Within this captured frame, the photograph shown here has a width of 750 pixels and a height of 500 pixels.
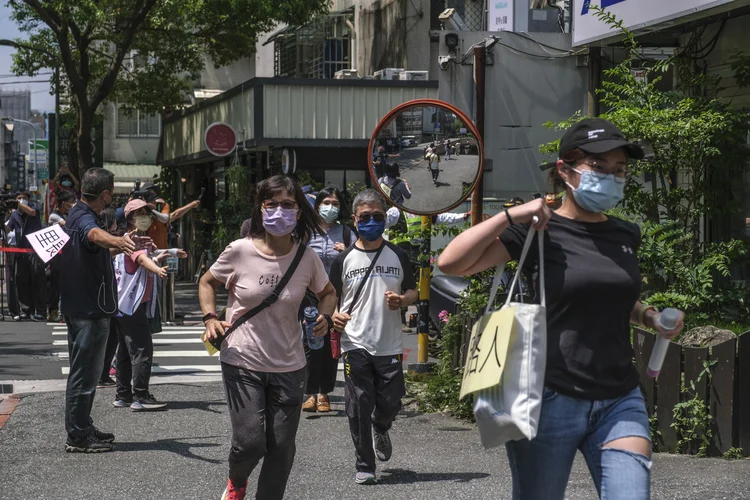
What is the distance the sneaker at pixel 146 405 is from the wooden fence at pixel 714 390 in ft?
13.9

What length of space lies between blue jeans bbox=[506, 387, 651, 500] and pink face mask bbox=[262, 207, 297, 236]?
2078 mm

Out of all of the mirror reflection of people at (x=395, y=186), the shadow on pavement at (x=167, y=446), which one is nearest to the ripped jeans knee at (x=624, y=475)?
the shadow on pavement at (x=167, y=446)

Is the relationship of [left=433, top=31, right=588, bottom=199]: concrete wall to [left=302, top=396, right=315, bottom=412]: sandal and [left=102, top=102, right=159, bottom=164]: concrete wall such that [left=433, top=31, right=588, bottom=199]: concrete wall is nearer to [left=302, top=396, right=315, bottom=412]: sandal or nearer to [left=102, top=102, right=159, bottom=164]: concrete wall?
Answer: [left=302, top=396, right=315, bottom=412]: sandal

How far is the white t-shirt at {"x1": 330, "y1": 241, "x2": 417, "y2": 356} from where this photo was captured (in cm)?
704

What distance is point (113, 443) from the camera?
26.6 ft

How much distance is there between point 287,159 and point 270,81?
155 cm

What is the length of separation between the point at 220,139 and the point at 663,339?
17792mm

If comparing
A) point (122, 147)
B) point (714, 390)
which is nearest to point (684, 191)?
point (714, 390)

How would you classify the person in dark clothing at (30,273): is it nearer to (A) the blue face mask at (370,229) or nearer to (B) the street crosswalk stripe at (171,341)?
(B) the street crosswalk stripe at (171,341)

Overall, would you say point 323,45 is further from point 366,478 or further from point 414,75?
point 366,478

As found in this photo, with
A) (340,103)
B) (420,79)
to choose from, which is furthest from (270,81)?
(420,79)

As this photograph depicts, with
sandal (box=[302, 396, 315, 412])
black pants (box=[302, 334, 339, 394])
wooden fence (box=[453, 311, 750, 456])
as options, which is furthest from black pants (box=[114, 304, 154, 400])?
wooden fence (box=[453, 311, 750, 456])

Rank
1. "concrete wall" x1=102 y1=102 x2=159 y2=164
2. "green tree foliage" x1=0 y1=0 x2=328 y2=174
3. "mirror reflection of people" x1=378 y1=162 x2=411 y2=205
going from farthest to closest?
"concrete wall" x1=102 y1=102 x2=159 y2=164 → "green tree foliage" x1=0 y1=0 x2=328 y2=174 → "mirror reflection of people" x1=378 y1=162 x2=411 y2=205

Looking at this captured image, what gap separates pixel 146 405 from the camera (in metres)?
9.58
